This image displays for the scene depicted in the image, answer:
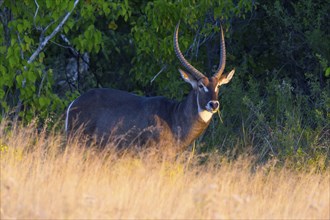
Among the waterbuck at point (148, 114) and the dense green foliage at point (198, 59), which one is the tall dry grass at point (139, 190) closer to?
the waterbuck at point (148, 114)

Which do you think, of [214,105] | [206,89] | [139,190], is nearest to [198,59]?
[206,89]

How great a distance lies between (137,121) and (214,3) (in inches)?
95.8

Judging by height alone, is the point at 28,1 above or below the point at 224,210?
above

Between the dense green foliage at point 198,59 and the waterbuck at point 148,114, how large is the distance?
2.14 feet

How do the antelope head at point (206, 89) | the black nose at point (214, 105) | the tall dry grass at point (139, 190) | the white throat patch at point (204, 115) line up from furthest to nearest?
the white throat patch at point (204, 115) < the antelope head at point (206, 89) < the black nose at point (214, 105) < the tall dry grass at point (139, 190)

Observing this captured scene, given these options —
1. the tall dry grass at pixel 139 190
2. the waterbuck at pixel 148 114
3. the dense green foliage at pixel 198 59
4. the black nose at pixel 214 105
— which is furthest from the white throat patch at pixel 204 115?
the tall dry grass at pixel 139 190

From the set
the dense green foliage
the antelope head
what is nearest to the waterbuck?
the antelope head

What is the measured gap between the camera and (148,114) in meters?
10.4

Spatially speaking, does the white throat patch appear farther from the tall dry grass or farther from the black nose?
the tall dry grass

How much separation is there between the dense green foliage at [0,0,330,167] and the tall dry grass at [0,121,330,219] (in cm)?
176

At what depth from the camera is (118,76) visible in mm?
14195

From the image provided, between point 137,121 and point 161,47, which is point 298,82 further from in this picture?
point 137,121

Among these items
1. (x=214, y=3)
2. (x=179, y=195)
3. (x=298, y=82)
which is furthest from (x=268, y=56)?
(x=179, y=195)

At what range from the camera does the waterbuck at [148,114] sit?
10.2 m
